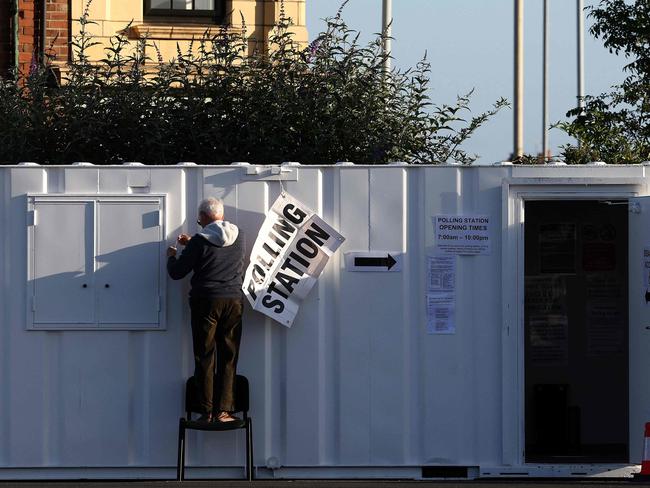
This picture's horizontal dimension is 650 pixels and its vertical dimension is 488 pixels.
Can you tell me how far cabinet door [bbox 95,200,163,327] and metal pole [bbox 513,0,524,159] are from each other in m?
17.4

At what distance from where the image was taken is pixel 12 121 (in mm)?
12398

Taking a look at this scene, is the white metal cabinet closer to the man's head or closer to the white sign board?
the man's head

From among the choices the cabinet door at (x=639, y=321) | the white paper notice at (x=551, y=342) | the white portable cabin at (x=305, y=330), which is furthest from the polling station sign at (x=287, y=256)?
the white paper notice at (x=551, y=342)

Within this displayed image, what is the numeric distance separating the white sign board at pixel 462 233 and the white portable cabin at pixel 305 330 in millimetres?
27

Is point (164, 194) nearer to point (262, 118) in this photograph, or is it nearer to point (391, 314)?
point (391, 314)

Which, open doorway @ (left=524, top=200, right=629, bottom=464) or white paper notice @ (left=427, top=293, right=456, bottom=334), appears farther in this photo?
open doorway @ (left=524, top=200, right=629, bottom=464)

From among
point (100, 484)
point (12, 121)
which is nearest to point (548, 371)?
point (100, 484)

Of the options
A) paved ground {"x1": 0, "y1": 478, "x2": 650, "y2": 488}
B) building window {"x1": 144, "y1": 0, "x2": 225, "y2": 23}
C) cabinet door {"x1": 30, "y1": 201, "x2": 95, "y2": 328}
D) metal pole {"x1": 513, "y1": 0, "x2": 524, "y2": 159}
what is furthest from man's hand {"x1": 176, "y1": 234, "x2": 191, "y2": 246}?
metal pole {"x1": 513, "y1": 0, "x2": 524, "y2": 159}

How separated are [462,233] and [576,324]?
8.22 feet

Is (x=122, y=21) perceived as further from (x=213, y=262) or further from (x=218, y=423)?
(x=218, y=423)

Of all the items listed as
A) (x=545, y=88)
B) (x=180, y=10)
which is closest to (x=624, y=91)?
(x=180, y=10)

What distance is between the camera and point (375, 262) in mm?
9914

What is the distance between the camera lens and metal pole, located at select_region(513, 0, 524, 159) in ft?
87.0

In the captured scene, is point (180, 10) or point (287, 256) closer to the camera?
point (287, 256)
